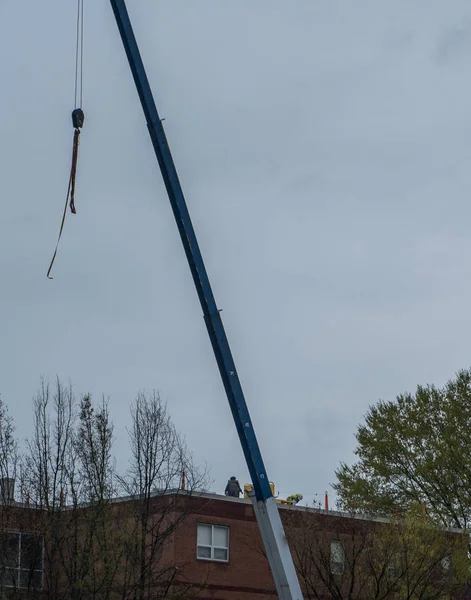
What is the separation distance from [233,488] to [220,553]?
3.33 metres

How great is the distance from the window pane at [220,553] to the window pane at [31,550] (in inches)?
277

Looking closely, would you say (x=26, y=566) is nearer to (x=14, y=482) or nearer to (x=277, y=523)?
(x=14, y=482)

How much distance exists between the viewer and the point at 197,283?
2991 centimetres

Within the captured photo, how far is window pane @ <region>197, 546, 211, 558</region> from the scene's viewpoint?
44.5 m

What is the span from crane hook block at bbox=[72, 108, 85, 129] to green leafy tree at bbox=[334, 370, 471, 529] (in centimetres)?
3933

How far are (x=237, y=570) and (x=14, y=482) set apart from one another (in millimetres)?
9272

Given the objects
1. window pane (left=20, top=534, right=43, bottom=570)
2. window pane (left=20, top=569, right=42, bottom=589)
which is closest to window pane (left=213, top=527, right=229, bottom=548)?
window pane (left=20, top=569, right=42, bottom=589)

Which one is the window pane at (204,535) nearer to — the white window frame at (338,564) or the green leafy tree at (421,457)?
the white window frame at (338,564)

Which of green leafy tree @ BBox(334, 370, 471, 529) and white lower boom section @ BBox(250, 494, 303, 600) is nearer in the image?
white lower boom section @ BBox(250, 494, 303, 600)

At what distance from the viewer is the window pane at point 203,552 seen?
44469 mm

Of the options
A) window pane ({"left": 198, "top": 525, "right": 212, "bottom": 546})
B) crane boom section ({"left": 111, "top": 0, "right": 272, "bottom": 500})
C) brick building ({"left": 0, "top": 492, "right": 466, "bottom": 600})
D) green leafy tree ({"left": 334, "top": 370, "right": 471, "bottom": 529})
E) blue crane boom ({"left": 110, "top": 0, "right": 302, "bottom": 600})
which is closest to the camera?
blue crane boom ({"left": 110, "top": 0, "right": 302, "bottom": 600})

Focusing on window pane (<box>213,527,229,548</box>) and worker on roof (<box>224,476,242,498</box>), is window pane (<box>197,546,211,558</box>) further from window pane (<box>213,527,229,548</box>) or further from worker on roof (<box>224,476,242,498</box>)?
worker on roof (<box>224,476,242,498</box>)

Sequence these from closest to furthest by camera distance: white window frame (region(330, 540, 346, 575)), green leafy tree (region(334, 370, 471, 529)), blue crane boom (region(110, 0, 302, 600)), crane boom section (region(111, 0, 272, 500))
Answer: blue crane boom (region(110, 0, 302, 600))
crane boom section (region(111, 0, 272, 500))
white window frame (region(330, 540, 346, 575))
green leafy tree (region(334, 370, 471, 529))

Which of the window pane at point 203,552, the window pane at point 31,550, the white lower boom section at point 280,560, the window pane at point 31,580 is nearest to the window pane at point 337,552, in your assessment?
the window pane at point 203,552
